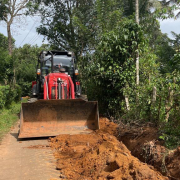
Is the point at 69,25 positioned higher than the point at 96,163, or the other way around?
the point at 69,25

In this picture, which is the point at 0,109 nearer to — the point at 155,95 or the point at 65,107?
the point at 65,107

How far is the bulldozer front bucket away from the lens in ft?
24.1

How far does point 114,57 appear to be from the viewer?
31.3 ft

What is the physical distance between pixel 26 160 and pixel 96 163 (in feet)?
5.76

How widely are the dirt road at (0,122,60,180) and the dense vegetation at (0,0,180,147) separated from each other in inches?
106

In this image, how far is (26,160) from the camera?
17.5ft

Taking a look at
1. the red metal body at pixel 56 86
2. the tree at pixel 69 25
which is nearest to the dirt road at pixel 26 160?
the red metal body at pixel 56 86

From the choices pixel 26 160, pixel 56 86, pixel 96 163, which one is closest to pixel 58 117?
pixel 56 86

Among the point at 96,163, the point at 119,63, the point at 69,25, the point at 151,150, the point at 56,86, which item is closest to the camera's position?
the point at 96,163

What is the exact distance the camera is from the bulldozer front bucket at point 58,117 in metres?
7.34

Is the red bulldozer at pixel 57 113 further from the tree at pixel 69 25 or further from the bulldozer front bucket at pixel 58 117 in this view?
the tree at pixel 69 25

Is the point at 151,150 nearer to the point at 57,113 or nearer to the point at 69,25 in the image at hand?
the point at 57,113

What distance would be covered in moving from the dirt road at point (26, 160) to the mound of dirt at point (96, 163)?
9.0 inches

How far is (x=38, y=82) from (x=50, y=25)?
9.62 meters
